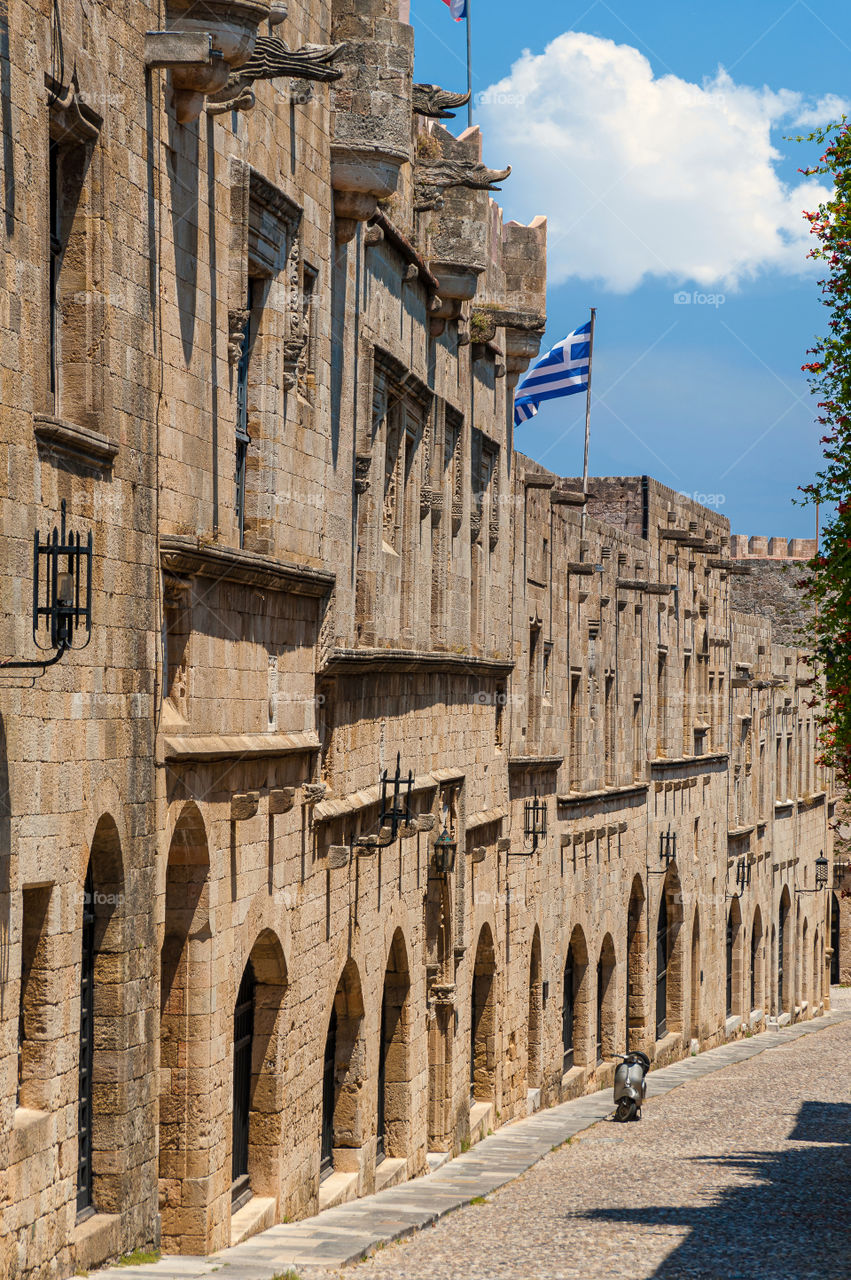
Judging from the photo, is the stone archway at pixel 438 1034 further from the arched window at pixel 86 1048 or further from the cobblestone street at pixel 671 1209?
the arched window at pixel 86 1048

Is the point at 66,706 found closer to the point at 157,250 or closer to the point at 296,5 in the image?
the point at 157,250

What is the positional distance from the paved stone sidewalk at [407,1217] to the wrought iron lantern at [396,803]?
11.2 ft

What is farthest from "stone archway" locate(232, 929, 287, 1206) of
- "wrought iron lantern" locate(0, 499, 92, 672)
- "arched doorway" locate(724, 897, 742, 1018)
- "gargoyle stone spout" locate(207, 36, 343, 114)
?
"arched doorway" locate(724, 897, 742, 1018)

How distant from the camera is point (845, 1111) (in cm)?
2595

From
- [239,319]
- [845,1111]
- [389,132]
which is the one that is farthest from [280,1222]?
[845,1111]

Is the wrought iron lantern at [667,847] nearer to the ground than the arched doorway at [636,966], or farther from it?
farther from it

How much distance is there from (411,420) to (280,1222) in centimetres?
865

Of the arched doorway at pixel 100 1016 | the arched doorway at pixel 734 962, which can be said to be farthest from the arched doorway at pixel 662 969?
the arched doorway at pixel 100 1016

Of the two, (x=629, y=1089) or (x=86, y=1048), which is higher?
(x=86, y=1048)

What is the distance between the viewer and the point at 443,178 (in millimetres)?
19328

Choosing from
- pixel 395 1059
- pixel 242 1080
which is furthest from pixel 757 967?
pixel 242 1080

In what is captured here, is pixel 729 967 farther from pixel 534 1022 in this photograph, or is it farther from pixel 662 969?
pixel 534 1022

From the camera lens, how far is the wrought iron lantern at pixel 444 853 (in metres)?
19.7

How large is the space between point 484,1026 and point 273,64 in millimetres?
14389
